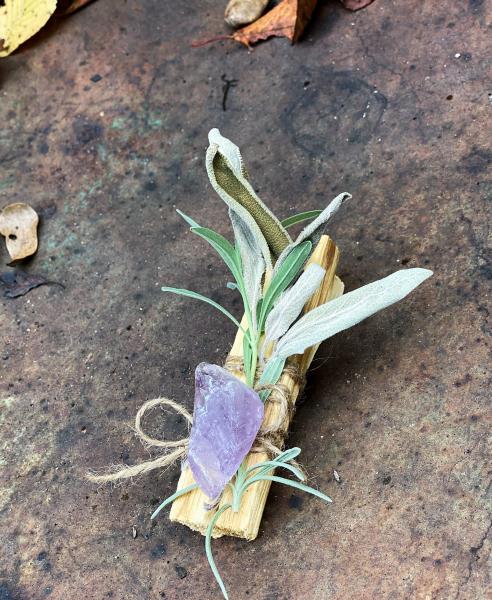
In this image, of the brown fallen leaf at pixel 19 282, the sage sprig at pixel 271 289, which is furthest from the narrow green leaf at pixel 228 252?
the brown fallen leaf at pixel 19 282

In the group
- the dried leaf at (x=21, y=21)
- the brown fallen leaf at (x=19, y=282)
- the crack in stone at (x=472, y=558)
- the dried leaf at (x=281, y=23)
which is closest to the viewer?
the crack in stone at (x=472, y=558)

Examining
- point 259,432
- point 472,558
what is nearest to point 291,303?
point 259,432

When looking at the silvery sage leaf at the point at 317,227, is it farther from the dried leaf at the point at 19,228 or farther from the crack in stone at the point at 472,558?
the dried leaf at the point at 19,228

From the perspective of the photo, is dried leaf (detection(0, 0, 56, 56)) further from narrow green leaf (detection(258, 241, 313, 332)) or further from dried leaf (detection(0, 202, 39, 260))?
narrow green leaf (detection(258, 241, 313, 332))

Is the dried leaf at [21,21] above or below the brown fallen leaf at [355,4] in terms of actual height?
above

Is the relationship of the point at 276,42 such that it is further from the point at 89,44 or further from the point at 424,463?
the point at 424,463
